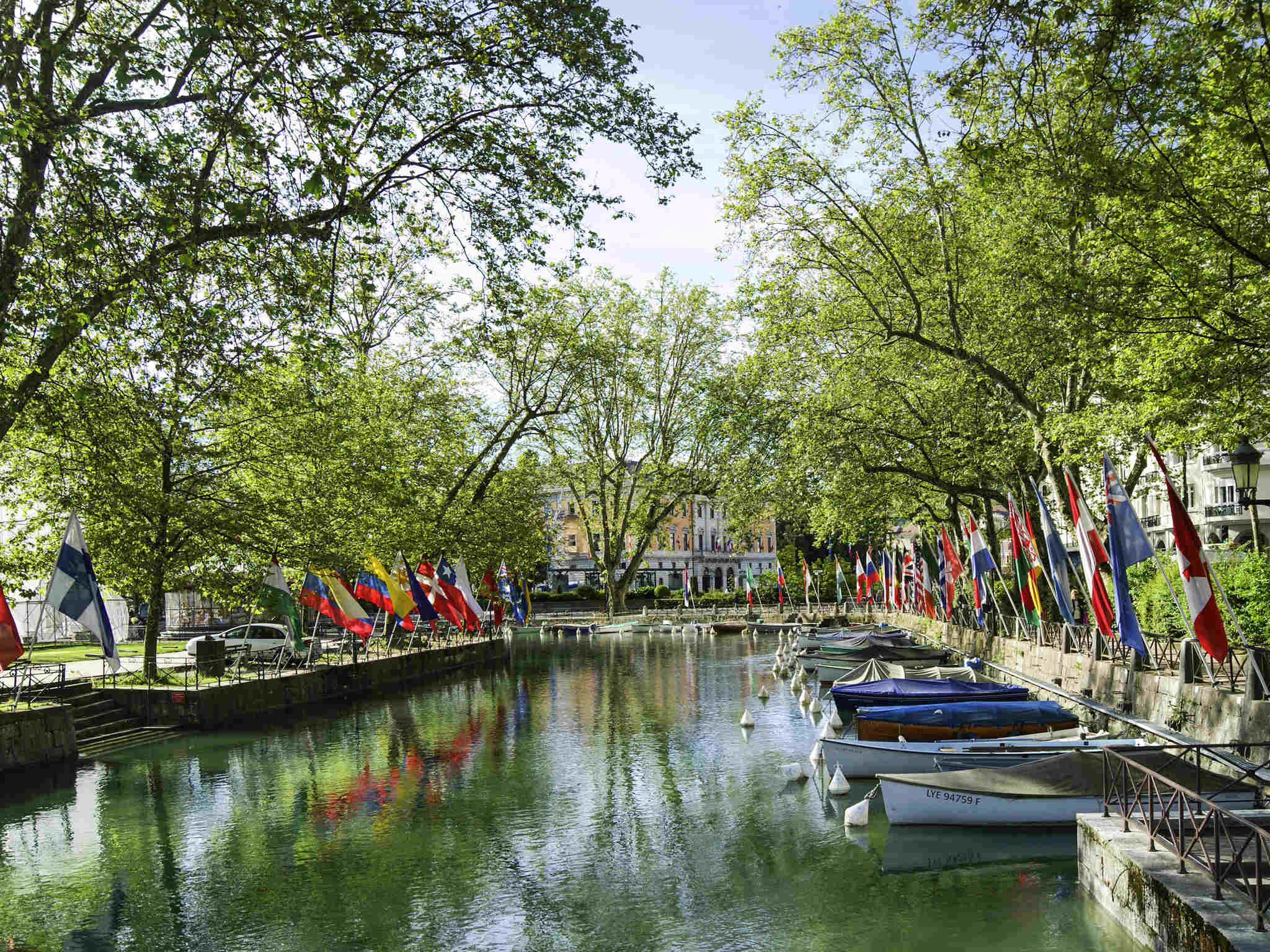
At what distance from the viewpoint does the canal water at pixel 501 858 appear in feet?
43.4

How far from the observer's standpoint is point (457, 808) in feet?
65.1

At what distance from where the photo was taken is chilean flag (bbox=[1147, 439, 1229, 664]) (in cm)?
1722

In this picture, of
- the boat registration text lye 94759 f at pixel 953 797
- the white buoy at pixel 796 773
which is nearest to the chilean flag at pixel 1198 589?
the boat registration text lye 94759 f at pixel 953 797

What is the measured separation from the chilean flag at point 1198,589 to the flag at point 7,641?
68.9 feet

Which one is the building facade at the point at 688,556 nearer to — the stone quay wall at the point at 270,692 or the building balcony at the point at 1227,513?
the building balcony at the point at 1227,513

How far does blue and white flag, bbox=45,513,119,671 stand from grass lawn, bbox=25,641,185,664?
20925 millimetres

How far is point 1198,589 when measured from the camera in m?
17.3

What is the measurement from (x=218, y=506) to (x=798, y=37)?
2139 cm

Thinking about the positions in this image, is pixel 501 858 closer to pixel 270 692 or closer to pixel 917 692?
pixel 917 692

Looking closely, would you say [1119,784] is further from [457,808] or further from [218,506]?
[218,506]

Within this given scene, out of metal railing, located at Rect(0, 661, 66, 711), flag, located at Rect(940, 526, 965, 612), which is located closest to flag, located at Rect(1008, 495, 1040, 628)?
flag, located at Rect(940, 526, 965, 612)

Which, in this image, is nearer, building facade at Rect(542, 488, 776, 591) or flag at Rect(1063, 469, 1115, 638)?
flag at Rect(1063, 469, 1115, 638)

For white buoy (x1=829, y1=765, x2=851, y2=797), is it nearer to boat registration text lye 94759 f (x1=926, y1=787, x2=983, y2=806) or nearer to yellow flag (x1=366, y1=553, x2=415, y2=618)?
boat registration text lye 94759 f (x1=926, y1=787, x2=983, y2=806)

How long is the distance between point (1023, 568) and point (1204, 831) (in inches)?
789
